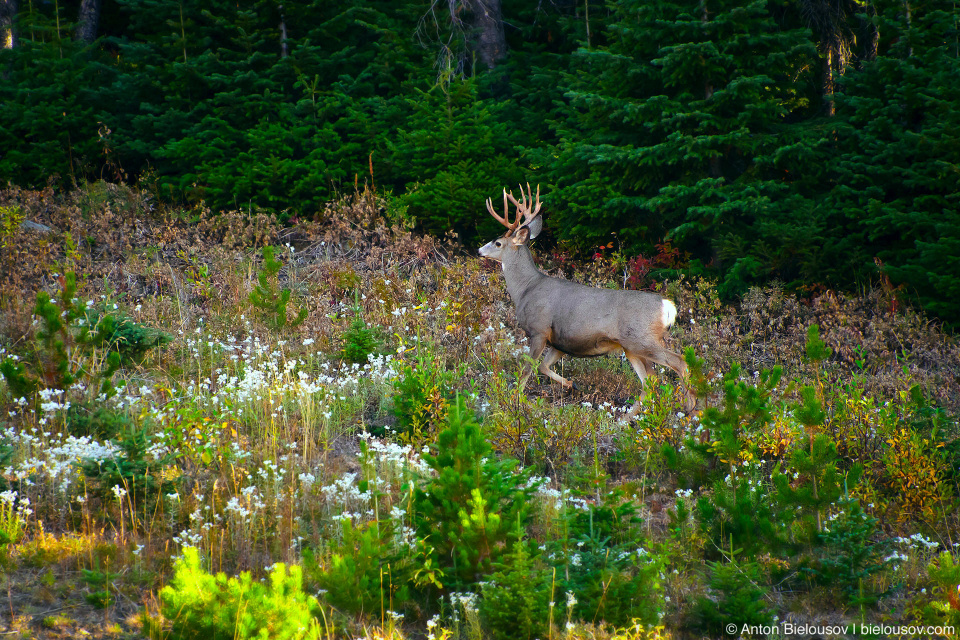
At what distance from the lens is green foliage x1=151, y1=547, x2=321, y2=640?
290cm

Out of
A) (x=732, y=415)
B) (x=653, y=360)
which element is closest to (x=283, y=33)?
(x=653, y=360)

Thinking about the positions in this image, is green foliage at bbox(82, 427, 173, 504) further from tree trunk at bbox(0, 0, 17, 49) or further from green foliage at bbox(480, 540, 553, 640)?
tree trunk at bbox(0, 0, 17, 49)

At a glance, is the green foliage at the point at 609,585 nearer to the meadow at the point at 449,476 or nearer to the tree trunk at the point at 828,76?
the meadow at the point at 449,476

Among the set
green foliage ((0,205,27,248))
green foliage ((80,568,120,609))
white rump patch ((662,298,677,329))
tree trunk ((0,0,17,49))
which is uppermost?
tree trunk ((0,0,17,49))

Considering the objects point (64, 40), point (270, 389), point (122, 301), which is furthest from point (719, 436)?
point (64, 40)

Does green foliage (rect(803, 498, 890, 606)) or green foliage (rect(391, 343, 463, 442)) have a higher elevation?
green foliage (rect(391, 343, 463, 442))

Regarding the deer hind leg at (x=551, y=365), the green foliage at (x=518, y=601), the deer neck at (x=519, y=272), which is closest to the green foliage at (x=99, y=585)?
the green foliage at (x=518, y=601)

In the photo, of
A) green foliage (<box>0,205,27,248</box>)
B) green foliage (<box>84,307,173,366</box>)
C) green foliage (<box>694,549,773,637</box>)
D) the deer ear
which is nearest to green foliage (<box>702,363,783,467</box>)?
green foliage (<box>694,549,773,637</box>)

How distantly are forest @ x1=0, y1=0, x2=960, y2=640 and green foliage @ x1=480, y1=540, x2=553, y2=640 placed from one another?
2 centimetres

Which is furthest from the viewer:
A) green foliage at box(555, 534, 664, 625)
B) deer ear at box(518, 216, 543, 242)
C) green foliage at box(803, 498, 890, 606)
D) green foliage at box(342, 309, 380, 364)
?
deer ear at box(518, 216, 543, 242)

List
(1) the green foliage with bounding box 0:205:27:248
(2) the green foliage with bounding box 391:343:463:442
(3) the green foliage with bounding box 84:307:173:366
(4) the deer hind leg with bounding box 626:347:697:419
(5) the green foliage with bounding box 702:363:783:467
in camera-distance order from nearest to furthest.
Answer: (5) the green foliage with bounding box 702:363:783:467, (2) the green foliage with bounding box 391:343:463:442, (3) the green foliage with bounding box 84:307:173:366, (4) the deer hind leg with bounding box 626:347:697:419, (1) the green foliage with bounding box 0:205:27:248

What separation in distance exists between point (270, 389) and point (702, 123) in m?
6.09

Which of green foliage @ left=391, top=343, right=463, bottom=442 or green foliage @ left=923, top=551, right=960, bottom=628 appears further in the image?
green foliage @ left=391, top=343, right=463, bottom=442

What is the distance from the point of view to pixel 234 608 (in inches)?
118
